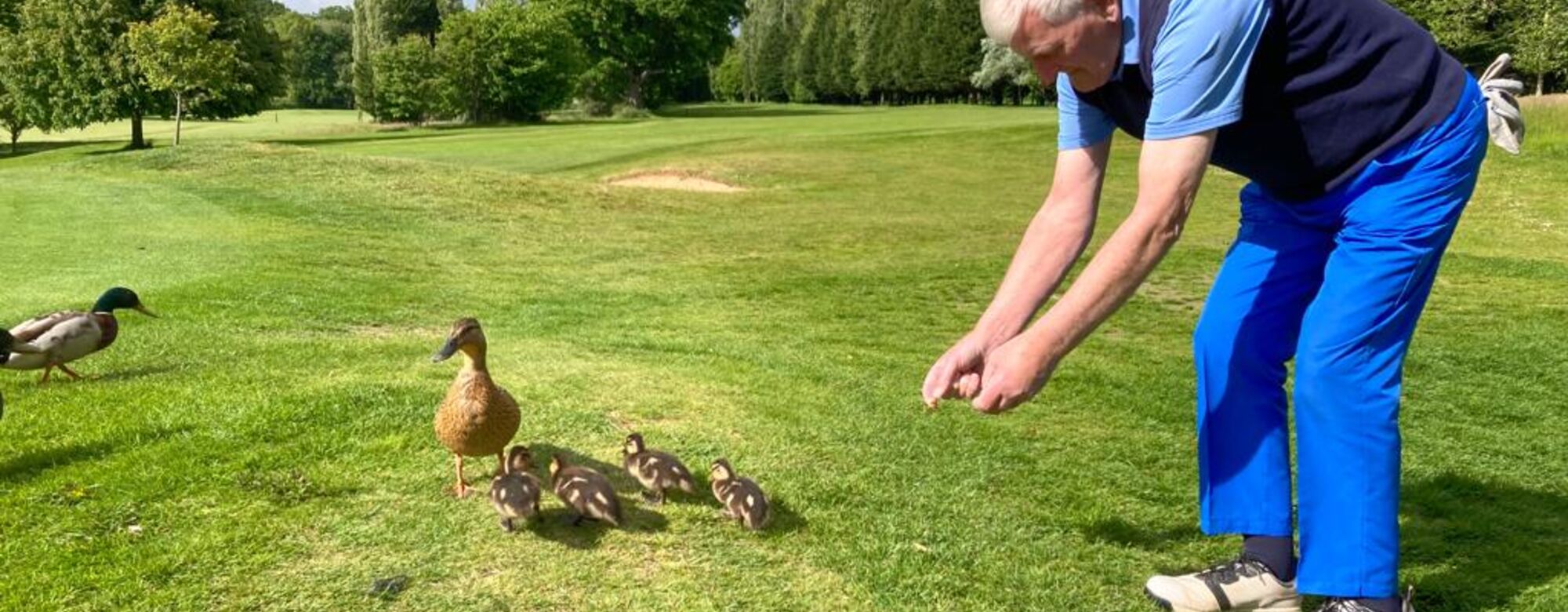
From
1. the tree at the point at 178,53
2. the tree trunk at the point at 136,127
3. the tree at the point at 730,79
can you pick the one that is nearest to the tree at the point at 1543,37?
the tree at the point at 178,53

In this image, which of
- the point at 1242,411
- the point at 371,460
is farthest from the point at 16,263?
the point at 1242,411

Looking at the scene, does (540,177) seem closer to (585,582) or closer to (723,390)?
(723,390)

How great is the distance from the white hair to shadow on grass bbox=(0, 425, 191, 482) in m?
4.24

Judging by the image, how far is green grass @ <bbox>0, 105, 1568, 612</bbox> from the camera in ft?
12.7

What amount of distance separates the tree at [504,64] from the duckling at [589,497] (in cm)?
6599

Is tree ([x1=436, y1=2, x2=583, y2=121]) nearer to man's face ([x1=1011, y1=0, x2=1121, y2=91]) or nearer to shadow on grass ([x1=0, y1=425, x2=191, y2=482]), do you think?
shadow on grass ([x1=0, y1=425, x2=191, y2=482])

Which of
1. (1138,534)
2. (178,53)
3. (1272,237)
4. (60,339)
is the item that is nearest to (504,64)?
(178,53)

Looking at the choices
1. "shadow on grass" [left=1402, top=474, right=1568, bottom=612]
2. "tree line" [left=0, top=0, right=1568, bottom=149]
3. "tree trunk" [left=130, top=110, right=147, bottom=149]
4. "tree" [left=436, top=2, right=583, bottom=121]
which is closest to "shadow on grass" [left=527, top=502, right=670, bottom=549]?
"shadow on grass" [left=1402, top=474, right=1568, bottom=612]

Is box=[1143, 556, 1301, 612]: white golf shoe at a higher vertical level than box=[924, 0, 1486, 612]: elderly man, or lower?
lower

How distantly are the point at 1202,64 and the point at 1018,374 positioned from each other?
903 mm

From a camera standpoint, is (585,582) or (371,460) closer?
(585,582)

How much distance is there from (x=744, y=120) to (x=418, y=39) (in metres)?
25.2

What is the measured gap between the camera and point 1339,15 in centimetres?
313

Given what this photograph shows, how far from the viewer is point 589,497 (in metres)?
4.22
